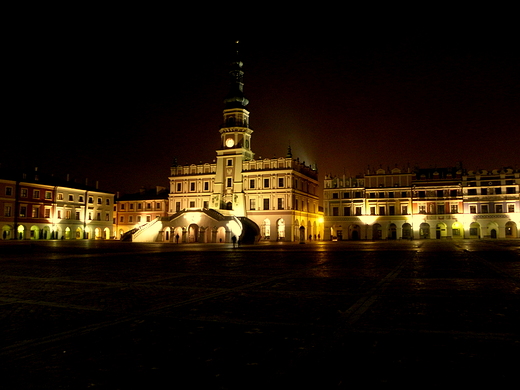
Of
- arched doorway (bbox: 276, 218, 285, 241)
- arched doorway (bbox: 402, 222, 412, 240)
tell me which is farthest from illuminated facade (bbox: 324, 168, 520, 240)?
arched doorway (bbox: 276, 218, 285, 241)

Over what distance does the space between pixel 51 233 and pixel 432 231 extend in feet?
218

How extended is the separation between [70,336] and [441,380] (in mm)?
4635

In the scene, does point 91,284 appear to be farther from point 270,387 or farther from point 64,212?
point 64,212

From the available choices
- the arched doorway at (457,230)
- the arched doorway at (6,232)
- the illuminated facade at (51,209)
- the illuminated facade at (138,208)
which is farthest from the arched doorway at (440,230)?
the arched doorway at (6,232)

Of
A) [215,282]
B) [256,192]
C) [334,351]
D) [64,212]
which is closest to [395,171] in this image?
[256,192]

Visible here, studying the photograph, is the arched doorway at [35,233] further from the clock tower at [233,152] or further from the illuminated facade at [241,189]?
the clock tower at [233,152]

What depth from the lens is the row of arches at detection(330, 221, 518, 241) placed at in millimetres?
78312

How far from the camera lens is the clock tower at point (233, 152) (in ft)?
235

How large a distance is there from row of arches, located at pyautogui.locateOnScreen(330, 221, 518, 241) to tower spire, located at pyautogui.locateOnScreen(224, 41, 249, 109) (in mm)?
27806

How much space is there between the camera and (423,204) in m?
80.6

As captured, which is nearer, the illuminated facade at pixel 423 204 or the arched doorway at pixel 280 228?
the arched doorway at pixel 280 228

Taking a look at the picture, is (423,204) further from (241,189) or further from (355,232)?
(241,189)

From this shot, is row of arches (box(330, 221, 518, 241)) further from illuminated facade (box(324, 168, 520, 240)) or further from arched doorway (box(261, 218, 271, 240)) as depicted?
arched doorway (box(261, 218, 271, 240))

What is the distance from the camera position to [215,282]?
12242mm
